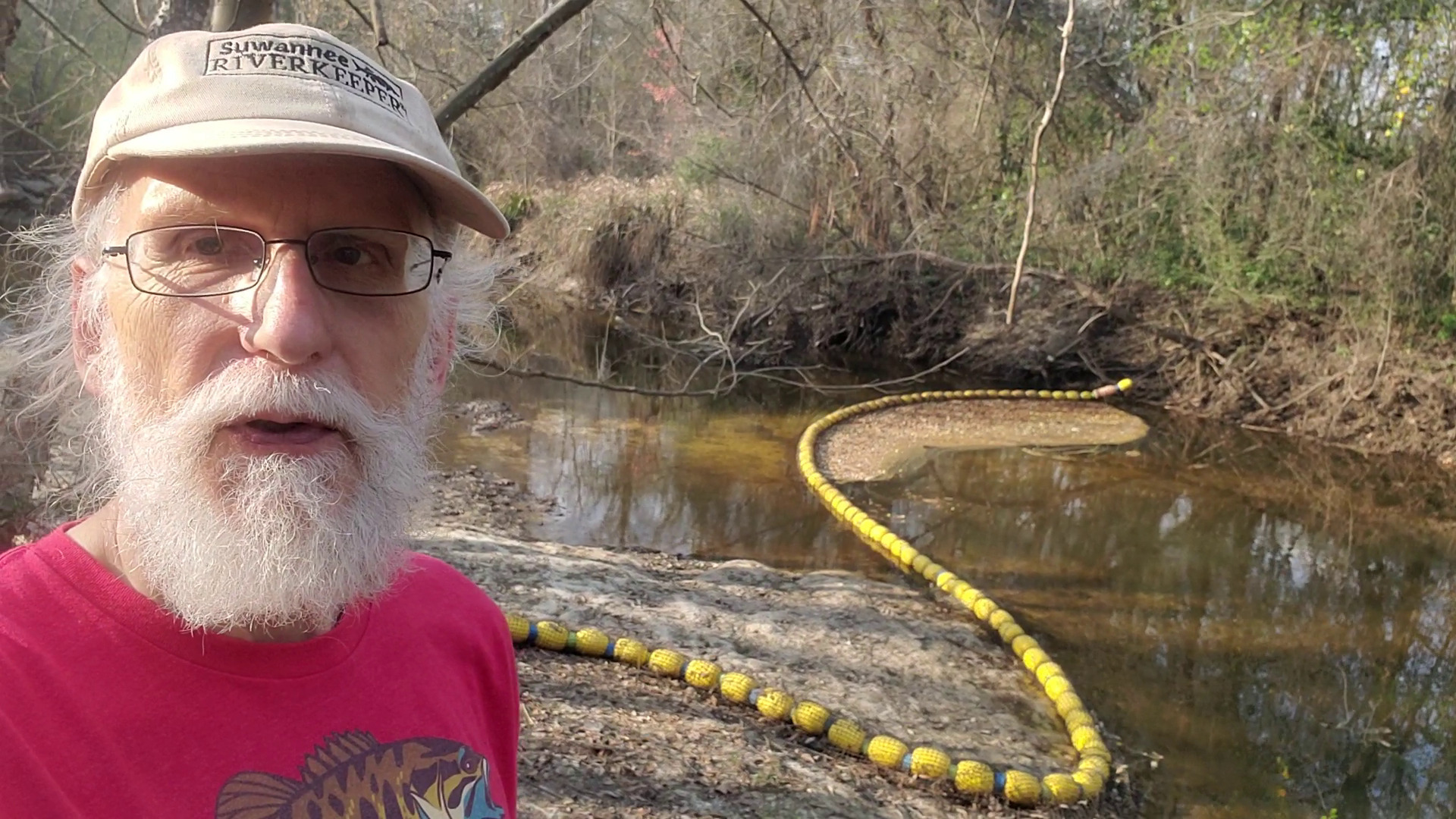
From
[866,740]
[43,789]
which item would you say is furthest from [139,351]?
[866,740]

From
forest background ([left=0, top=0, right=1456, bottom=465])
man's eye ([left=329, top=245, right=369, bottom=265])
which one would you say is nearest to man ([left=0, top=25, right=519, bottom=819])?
man's eye ([left=329, top=245, right=369, bottom=265])

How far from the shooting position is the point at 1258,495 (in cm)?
909

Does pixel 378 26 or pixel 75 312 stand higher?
pixel 378 26

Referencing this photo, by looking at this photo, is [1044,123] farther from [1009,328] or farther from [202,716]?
[202,716]

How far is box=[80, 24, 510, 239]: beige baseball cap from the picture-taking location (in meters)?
1.06

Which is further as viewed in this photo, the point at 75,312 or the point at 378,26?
the point at 378,26

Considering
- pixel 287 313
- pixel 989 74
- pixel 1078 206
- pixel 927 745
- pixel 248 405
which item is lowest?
pixel 927 745

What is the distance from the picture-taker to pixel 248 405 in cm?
113

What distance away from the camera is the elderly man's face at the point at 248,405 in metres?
1.13

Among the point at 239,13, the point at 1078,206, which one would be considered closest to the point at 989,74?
the point at 1078,206

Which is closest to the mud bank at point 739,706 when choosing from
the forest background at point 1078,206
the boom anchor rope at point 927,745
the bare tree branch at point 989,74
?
the boom anchor rope at point 927,745

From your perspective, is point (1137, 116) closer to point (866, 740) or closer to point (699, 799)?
point (866, 740)

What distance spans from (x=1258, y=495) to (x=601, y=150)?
12.0 m

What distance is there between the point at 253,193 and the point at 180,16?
6.18ft
